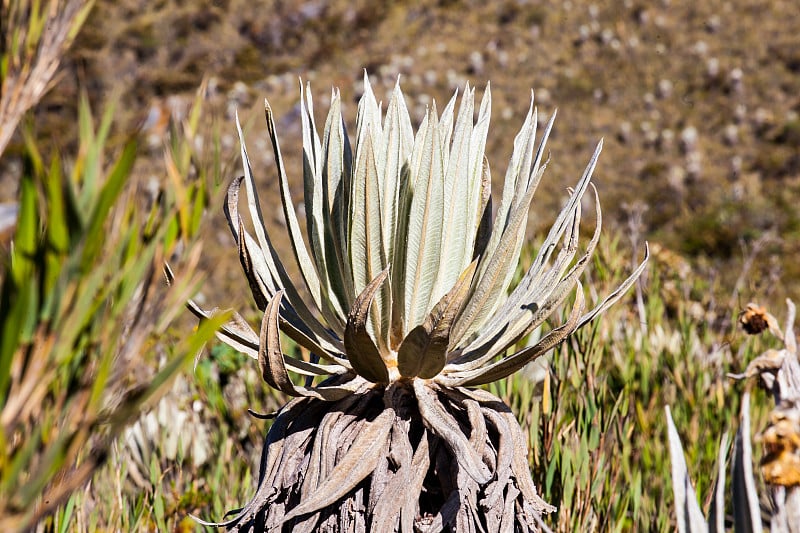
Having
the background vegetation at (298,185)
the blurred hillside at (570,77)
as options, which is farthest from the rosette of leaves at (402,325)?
the blurred hillside at (570,77)

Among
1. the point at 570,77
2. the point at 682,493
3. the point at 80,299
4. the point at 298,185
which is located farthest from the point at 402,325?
the point at 570,77

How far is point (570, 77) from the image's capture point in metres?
16.3

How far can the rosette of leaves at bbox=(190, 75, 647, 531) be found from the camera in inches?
40.2

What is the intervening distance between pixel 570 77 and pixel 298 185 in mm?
7107

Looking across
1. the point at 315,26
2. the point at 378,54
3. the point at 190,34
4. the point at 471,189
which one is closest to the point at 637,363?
the point at 471,189

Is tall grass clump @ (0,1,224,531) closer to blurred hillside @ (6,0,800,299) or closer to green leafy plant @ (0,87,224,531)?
green leafy plant @ (0,87,224,531)

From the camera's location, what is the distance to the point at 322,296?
4.14ft

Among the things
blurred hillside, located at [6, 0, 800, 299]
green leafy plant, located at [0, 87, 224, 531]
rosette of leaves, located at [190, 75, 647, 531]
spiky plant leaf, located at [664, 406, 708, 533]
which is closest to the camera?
green leafy plant, located at [0, 87, 224, 531]

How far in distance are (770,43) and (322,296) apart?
57.1ft

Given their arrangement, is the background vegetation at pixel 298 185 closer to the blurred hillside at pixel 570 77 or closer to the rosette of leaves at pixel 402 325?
the blurred hillside at pixel 570 77

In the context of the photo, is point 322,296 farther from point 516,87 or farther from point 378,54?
point 378,54

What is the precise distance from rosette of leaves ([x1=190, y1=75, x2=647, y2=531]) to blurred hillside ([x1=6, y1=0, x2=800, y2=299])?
833 centimetres

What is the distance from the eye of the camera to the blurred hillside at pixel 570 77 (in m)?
12.5

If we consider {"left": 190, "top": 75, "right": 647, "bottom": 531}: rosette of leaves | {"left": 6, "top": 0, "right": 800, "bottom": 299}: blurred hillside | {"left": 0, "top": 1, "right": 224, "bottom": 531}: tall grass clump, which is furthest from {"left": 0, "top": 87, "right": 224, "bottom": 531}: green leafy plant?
{"left": 6, "top": 0, "right": 800, "bottom": 299}: blurred hillside
